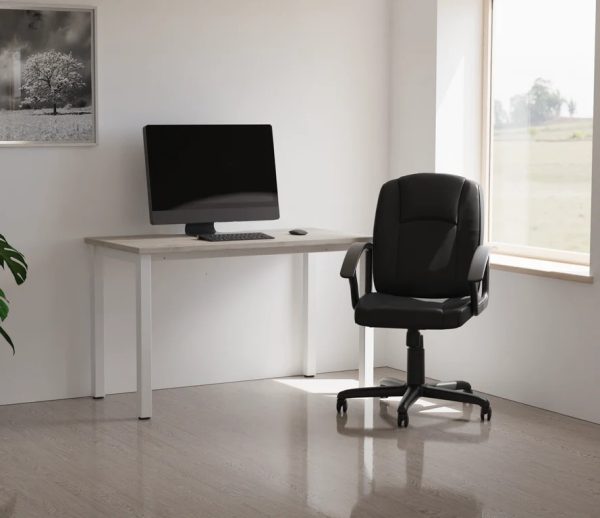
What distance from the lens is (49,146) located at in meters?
5.09

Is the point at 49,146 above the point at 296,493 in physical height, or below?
above

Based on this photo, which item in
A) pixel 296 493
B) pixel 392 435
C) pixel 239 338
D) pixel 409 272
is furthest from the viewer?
pixel 239 338

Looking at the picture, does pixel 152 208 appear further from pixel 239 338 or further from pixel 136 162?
pixel 239 338

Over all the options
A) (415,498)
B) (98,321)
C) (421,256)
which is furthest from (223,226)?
(415,498)

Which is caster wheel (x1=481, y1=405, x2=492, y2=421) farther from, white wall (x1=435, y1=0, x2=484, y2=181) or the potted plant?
the potted plant

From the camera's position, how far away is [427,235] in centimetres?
495

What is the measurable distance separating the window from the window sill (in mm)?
68

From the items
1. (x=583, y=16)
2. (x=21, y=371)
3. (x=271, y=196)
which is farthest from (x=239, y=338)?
(x=583, y=16)

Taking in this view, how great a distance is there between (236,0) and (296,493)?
111 inches

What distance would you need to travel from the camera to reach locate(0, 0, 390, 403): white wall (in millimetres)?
5160

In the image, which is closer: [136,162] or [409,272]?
[409,272]

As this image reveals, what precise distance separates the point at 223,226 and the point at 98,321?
0.84 metres

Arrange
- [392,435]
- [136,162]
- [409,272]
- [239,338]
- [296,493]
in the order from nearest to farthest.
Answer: [296,493], [392,435], [409,272], [136,162], [239,338]

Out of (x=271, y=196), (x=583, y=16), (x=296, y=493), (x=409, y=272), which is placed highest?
(x=583, y=16)
